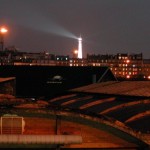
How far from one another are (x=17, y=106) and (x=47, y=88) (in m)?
37.1

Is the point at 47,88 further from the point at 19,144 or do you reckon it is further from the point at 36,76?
the point at 19,144

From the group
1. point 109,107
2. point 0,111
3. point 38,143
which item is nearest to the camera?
point 38,143

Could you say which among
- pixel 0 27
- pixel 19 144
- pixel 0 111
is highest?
pixel 0 27

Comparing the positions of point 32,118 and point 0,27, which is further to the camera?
point 0,27

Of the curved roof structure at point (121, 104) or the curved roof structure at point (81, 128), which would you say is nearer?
the curved roof structure at point (81, 128)

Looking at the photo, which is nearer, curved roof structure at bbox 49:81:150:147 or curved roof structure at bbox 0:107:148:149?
curved roof structure at bbox 0:107:148:149

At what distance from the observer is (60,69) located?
5531 cm

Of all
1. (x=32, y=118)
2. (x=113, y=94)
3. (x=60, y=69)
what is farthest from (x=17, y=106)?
(x=60, y=69)

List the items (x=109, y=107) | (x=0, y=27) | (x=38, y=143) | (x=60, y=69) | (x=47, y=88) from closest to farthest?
(x=38, y=143) < (x=109, y=107) < (x=0, y=27) < (x=47, y=88) < (x=60, y=69)

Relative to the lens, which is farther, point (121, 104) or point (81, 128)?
point (121, 104)

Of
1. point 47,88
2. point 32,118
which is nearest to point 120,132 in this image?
point 32,118

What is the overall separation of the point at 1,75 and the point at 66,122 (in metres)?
38.5

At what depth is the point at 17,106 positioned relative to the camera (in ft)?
45.3

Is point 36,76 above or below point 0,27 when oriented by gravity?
below
